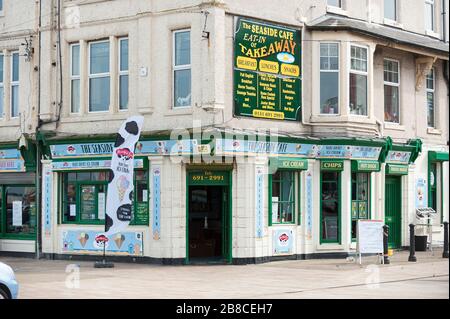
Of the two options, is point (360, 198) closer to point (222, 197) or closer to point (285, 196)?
point (285, 196)

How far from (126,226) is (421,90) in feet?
38.5

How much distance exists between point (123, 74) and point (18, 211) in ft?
18.9

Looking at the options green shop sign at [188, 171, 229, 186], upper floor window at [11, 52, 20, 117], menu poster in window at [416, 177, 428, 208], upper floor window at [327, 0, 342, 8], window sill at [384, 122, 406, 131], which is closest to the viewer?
green shop sign at [188, 171, 229, 186]

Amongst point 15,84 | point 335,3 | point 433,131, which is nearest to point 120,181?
point 15,84

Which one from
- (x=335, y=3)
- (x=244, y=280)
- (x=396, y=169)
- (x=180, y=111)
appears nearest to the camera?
(x=244, y=280)

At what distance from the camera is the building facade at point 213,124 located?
22406 millimetres

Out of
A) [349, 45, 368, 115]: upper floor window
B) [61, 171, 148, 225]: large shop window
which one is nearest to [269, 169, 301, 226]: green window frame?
[349, 45, 368, 115]: upper floor window

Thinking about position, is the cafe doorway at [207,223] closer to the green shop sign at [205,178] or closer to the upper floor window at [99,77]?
the green shop sign at [205,178]

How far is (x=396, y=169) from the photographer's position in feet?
87.3

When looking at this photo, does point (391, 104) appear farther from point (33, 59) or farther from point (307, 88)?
point (33, 59)

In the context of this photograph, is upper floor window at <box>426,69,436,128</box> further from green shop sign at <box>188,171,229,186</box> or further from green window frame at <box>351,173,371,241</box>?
green shop sign at <box>188,171,229,186</box>

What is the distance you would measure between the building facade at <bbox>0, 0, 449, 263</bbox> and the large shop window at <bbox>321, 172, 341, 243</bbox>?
0.11ft

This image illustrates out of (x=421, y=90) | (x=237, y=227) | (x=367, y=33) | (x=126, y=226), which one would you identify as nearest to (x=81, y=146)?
(x=126, y=226)

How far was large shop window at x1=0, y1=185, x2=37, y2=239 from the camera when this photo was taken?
2584cm
